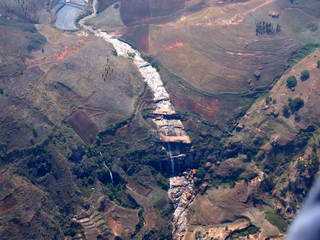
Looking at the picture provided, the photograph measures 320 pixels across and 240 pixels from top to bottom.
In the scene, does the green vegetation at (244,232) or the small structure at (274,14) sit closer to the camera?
the green vegetation at (244,232)

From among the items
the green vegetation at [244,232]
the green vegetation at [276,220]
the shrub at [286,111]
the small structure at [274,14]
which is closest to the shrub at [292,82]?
the shrub at [286,111]

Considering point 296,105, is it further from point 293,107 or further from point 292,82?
point 292,82

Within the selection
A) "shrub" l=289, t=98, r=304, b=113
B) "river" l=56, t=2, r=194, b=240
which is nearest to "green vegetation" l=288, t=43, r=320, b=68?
"shrub" l=289, t=98, r=304, b=113

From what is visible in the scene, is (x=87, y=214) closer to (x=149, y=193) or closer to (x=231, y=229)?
(x=149, y=193)

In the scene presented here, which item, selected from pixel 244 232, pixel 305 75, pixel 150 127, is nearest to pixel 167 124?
pixel 150 127

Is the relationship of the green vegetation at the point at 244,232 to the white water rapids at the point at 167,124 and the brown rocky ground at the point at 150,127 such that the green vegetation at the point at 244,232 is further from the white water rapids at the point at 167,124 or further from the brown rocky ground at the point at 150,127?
the white water rapids at the point at 167,124

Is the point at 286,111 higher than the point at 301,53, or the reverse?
the point at 301,53

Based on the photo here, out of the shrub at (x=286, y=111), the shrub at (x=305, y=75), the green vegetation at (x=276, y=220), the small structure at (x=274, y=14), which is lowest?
the green vegetation at (x=276, y=220)
